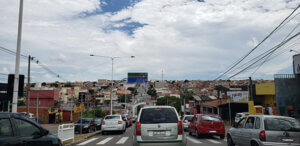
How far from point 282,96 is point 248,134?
2159 cm

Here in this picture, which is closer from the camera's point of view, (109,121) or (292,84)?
(109,121)

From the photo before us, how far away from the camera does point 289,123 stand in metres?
7.75

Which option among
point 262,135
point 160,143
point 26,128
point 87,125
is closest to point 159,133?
point 160,143

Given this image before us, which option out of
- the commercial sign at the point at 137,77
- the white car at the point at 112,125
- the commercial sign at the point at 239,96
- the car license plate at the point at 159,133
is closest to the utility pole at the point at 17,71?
the car license plate at the point at 159,133

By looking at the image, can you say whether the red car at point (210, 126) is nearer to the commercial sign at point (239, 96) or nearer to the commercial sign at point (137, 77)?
the commercial sign at point (239, 96)

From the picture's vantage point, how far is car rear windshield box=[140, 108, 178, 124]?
27.1ft

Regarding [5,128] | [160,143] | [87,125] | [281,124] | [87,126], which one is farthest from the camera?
[87,125]

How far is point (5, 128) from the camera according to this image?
198 inches

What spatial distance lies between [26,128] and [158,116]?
13.7 ft

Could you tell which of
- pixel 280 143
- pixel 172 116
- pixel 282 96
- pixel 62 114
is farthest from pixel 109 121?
pixel 62 114

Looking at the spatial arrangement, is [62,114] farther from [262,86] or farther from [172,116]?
[172,116]

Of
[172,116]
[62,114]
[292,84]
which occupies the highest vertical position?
[292,84]

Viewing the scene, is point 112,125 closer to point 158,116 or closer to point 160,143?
point 158,116

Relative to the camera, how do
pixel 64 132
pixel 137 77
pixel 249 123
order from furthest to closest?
pixel 137 77 → pixel 64 132 → pixel 249 123
